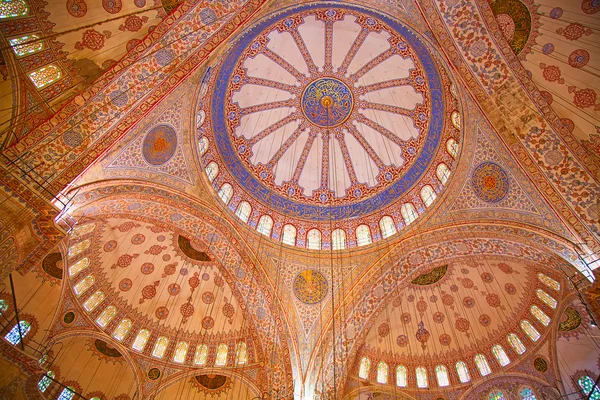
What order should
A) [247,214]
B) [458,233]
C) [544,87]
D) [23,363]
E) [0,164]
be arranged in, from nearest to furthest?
[0,164]
[544,87]
[23,363]
[458,233]
[247,214]

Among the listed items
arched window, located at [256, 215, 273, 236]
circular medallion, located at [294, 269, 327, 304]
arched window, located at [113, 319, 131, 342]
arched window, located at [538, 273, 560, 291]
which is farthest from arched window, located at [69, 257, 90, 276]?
arched window, located at [538, 273, 560, 291]

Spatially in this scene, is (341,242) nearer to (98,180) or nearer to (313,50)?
(313,50)

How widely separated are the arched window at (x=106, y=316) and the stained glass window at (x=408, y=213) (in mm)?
9238

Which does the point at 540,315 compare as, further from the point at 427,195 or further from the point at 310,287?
the point at 310,287

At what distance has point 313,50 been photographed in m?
10.8

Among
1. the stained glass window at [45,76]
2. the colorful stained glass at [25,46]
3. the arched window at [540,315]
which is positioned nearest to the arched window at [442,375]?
the arched window at [540,315]

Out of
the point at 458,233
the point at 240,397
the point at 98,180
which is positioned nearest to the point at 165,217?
the point at 98,180

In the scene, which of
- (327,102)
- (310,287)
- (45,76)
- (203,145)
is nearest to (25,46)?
(45,76)

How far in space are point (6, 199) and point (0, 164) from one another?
0.54 m

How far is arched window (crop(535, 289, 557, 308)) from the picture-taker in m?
9.48

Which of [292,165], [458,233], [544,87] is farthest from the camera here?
[292,165]

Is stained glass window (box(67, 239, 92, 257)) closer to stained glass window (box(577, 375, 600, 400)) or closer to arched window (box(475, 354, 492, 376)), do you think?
arched window (box(475, 354, 492, 376))

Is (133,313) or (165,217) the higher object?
(165,217)

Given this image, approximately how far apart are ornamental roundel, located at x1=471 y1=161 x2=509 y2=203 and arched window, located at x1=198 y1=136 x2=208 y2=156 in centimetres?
724
